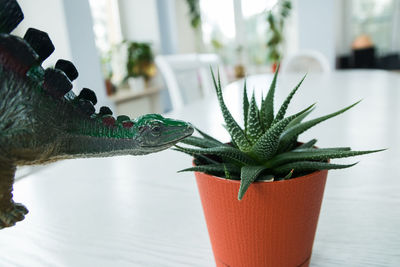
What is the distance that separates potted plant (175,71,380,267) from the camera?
11.6 inches

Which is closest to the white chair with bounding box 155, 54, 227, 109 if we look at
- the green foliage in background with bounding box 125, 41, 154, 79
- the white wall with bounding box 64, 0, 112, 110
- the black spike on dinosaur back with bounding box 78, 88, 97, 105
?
the white wall with bounding box 64, 0, 112, 110

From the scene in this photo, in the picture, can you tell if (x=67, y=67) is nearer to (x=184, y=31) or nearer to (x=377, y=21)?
(x=184, y=31)

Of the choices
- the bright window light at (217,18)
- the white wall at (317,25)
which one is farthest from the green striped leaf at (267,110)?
the bright window light at (217,18)

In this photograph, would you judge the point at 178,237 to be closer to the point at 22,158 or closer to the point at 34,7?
the point at 22,158

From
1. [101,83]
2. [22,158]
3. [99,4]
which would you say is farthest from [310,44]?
[22,158]

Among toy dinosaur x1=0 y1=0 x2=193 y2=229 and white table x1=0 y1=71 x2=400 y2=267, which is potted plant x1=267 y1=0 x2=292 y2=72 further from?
toy dinosaur x1=0 y1=0 x2=193 y2=229

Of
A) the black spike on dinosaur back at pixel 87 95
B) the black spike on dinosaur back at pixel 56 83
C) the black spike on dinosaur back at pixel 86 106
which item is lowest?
the black spike on dinosaur back at pixel 86 106

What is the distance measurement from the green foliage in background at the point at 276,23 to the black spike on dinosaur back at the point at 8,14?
4.85 meters

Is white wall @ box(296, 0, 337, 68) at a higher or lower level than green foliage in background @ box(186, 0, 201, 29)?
lower

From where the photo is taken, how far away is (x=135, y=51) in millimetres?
3350

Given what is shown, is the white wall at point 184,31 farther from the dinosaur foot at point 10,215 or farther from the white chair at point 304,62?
the dinosaur foot at point 10,215

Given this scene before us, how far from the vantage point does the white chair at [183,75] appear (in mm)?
1768

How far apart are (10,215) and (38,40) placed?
0.13 meters

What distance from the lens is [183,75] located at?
1913 millimetres
